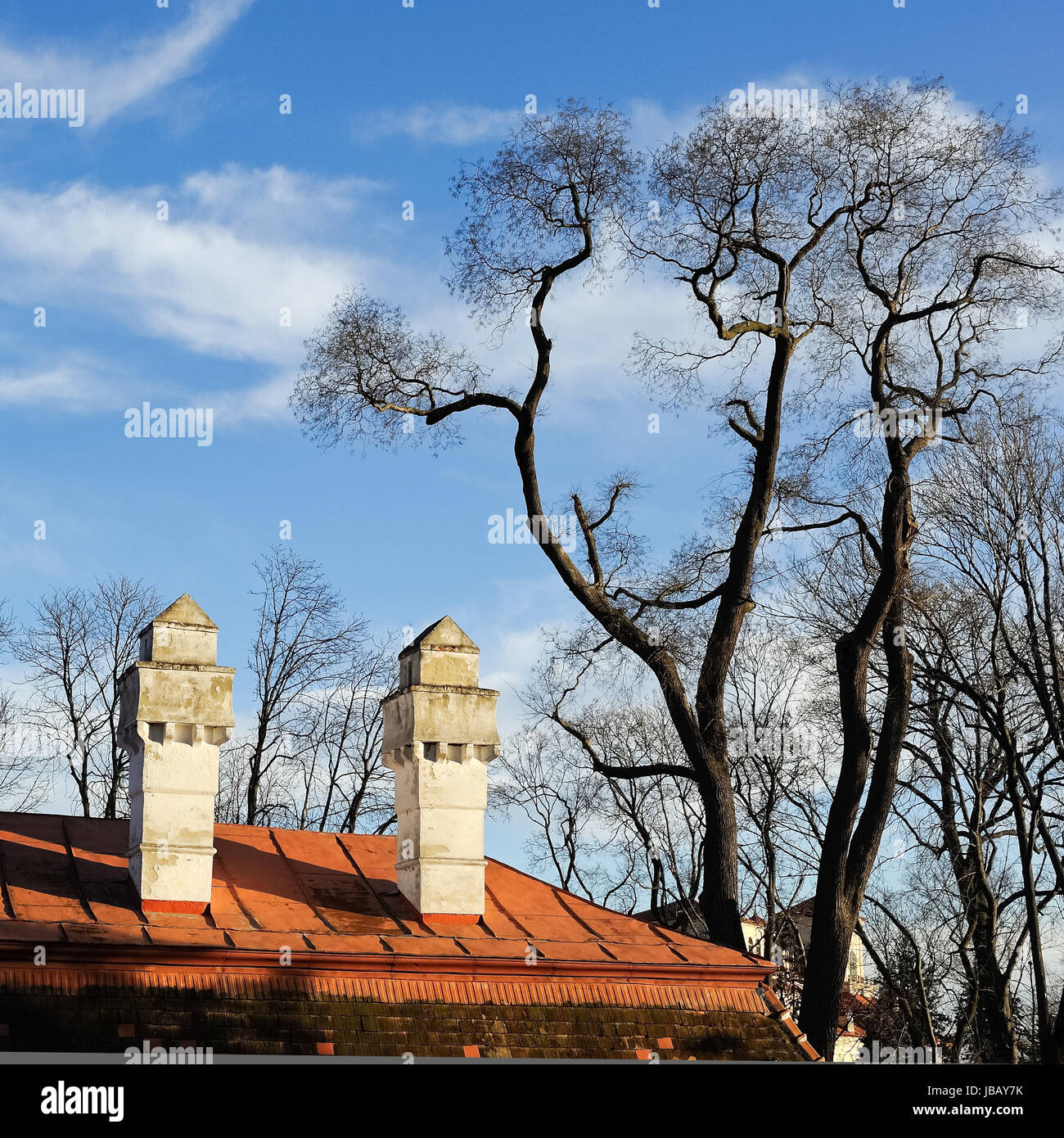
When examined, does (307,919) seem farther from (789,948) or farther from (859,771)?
(789,948)

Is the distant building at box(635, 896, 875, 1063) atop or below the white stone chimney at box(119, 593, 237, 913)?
below

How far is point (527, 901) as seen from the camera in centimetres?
1419

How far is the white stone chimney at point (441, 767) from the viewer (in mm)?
13453

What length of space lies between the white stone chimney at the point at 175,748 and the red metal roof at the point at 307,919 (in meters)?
0.31

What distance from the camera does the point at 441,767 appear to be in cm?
1389

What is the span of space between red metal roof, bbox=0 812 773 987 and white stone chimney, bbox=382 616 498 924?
311 mm

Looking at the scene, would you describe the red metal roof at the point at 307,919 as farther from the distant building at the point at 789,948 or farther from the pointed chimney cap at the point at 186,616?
the distant building at the point at 789,948

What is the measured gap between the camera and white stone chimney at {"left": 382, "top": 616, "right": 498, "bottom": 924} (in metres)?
13.5

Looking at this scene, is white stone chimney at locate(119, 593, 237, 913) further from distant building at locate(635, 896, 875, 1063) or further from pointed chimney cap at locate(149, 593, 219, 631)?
distant building at locate(635, 896, 875, 1063)

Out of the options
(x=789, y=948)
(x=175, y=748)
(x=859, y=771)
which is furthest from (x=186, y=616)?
(x=789, y=948)

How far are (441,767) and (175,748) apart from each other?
2.51 meters

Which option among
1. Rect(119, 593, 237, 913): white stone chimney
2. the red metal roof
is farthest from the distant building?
Rect(119, 593, 237, 913): white stone chimney

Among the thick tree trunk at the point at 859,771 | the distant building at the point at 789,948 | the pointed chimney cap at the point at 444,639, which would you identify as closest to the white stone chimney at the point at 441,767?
the pointed chimney cap at the point at 444,639
